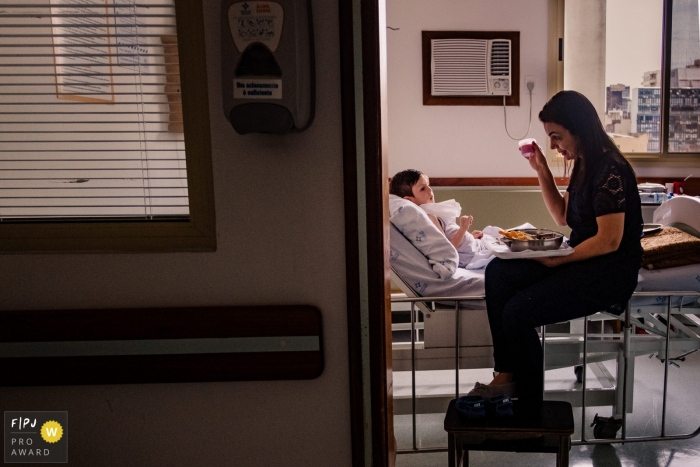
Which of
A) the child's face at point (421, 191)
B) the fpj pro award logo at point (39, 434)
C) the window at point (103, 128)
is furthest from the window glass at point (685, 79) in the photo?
the fpj pro award logo at point (39, 434)

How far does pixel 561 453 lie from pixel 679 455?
1.02 m

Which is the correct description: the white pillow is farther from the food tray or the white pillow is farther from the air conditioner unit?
the air conditioner unit

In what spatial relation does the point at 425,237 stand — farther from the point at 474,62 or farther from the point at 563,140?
the point at 474,62

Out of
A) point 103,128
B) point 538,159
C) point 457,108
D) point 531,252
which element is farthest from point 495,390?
point 457,108

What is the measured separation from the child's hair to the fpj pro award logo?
2.27 metres

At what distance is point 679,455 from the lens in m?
2.51

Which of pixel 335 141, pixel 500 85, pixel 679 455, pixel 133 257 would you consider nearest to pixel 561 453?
pixel 679 455

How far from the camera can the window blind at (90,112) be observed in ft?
4.75

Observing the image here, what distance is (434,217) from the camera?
3.29m

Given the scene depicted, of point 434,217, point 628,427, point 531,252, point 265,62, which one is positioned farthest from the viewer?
point 434,217

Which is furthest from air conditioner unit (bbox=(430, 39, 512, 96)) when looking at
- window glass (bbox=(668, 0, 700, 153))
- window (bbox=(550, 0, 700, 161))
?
window glass (bbox=(668, 0, 700, 153))

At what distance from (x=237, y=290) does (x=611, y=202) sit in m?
1.42

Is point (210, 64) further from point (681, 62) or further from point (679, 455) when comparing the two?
point (681, 62)

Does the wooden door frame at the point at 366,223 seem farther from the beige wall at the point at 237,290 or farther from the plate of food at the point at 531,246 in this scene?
the plate of food at the point at 531,246
